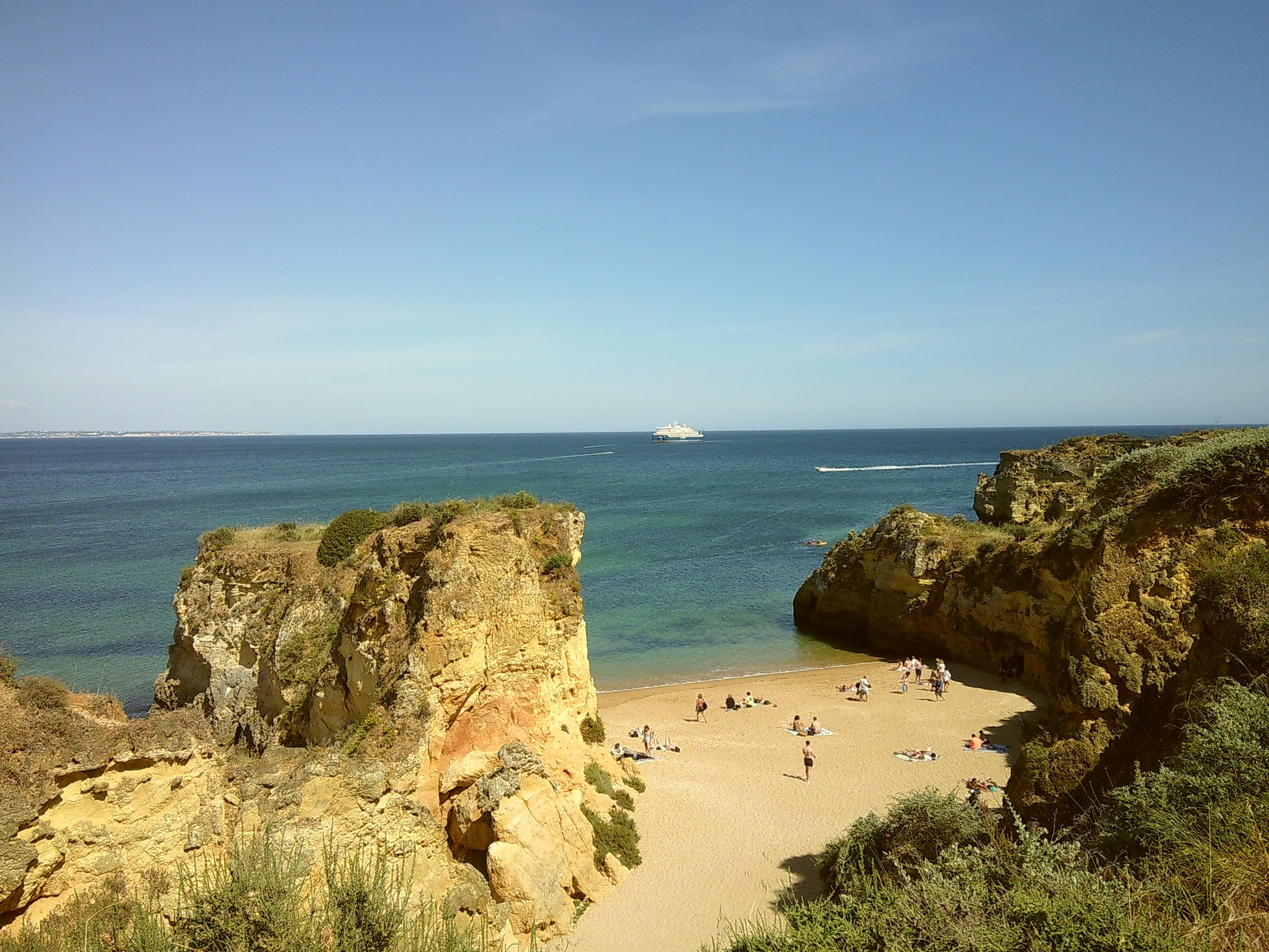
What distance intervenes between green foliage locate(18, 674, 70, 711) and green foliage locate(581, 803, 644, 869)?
30.0ft

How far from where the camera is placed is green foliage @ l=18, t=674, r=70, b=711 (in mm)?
9344

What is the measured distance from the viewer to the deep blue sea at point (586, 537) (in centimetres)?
3428

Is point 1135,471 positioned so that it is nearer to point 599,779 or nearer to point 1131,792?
point 1131,792

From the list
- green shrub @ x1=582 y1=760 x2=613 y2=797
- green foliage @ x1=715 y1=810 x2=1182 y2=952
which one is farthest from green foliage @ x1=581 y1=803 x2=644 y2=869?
green foliage @ x1=715 y1=810 x2=1182 y2=952

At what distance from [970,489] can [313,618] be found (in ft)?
310

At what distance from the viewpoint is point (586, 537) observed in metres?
61.3

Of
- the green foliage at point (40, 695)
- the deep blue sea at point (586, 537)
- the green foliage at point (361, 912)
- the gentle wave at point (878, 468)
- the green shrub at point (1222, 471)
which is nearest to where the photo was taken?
the green foliage at point (361, 912)

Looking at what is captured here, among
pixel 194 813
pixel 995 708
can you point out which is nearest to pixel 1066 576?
pixel 995 708

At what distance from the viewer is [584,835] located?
1388cm

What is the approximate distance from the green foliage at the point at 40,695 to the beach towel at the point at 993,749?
22739mm

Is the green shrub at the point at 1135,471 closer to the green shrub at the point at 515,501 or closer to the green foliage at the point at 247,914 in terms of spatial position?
the green shrub at the point at 515,501

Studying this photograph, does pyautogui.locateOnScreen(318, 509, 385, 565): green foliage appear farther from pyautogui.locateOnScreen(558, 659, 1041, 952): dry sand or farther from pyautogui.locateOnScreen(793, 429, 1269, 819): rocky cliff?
pyautogui.locateOnScreen(793, 429, 1269, 819): rocky cliff

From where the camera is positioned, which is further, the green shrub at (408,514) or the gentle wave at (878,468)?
the gentle wave at (878,468)

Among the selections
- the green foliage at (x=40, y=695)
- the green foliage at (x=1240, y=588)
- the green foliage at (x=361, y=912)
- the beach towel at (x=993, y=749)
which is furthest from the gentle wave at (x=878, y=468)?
the green foliage at (x=40, y=695)
